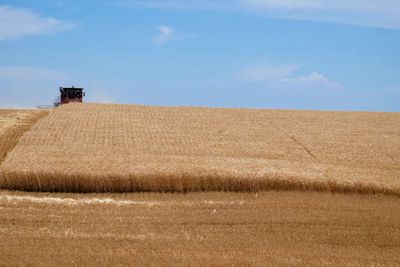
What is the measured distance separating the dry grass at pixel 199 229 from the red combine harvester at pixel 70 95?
31.3 metres

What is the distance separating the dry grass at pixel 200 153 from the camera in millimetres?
22312

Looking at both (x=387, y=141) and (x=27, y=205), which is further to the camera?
(x=387, y=141)

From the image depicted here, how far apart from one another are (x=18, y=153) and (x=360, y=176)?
13283 millimetres

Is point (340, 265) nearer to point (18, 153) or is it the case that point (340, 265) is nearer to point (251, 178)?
point (251, 178)

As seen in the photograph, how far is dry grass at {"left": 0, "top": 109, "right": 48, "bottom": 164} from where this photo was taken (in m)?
27.8

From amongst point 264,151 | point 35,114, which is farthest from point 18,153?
point 35,114

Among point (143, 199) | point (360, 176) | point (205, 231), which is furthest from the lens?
point (360, 176)

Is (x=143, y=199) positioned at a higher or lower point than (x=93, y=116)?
lower

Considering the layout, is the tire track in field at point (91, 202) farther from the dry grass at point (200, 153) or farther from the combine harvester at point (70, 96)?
the combine harvester at point (70, 96)

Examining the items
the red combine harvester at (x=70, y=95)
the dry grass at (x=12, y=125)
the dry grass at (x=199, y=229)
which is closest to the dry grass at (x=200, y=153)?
the dry grass at (x=199, y=229)

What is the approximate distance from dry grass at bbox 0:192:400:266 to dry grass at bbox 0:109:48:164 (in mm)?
6937

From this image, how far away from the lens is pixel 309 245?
51.8 feet

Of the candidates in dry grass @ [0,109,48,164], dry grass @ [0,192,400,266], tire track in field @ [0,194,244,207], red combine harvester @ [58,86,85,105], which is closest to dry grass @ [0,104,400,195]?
dry grass @ [0,192,400,266]

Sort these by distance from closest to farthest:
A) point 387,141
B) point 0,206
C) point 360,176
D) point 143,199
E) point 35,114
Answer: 1. point 0,206
2. point 143,199
3. point 360,176
4. point 387,141
5. point 35,114
